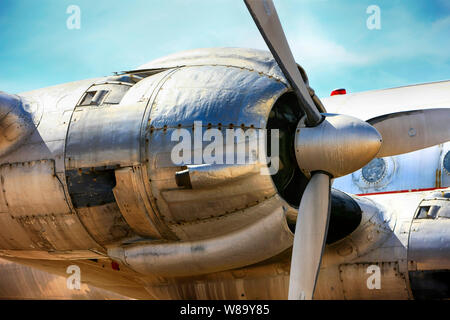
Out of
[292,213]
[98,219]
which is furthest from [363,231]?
[98,219]

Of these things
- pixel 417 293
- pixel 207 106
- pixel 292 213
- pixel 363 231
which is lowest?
pixel 417 293

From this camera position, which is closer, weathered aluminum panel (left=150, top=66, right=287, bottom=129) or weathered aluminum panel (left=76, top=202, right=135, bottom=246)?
weathered aluminum panel (left=150, top=66, right=287, bottom=129)

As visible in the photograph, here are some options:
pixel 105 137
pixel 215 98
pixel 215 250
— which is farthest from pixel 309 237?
pixel 105 137

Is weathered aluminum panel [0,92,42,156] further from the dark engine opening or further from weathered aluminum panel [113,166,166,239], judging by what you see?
the dark engine opening

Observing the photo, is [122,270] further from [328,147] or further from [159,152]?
[328,147]

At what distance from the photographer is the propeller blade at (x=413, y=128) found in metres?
9.28

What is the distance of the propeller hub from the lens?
7.78 metres

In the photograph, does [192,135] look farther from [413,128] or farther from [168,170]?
[413,128]

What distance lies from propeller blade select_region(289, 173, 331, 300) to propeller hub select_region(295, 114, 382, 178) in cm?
27

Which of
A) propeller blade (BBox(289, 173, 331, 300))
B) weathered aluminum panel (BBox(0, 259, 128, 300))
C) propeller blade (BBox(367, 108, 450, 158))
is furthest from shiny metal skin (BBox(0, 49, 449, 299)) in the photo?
weathered aluminum panel (BBox(0, 259, 128, 300))

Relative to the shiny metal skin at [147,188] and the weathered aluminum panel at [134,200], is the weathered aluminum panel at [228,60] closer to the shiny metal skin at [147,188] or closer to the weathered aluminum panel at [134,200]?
the shiny metal skin at [147,188]

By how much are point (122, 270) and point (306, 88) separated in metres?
3.70

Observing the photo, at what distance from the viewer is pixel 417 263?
29.7ft

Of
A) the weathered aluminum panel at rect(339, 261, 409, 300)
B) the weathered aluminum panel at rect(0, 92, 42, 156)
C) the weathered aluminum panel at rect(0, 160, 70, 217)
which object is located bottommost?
the weathered aluminum panel at rect(339, 261, 409, 300)
